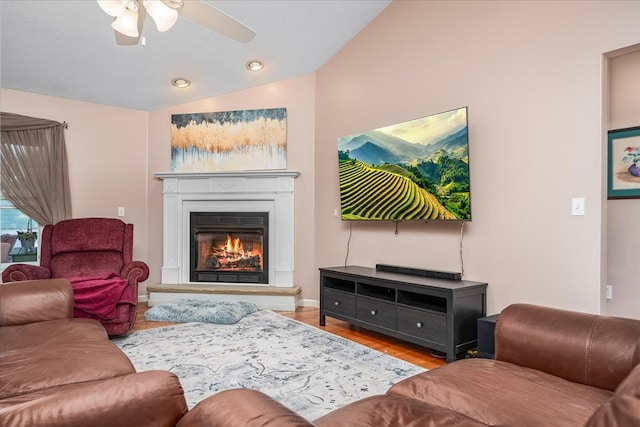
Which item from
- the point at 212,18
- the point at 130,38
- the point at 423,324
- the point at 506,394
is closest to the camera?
the point at 506,394

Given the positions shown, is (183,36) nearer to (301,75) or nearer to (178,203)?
(301,75)

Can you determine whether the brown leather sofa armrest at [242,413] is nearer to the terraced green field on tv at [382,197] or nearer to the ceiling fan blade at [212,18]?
the ceiling fan blade at [212,18]

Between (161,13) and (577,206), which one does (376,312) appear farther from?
(161,13)

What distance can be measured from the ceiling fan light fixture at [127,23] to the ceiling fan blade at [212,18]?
0.24 m

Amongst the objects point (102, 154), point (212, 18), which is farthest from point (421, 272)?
point (102, 154)

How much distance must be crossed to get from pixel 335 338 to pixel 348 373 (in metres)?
0.83

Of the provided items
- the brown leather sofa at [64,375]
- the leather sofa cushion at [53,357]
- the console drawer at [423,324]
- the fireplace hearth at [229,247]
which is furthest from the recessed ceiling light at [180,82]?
the console drawer at [423,324]

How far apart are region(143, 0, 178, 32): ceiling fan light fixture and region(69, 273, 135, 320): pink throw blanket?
2.15 meters

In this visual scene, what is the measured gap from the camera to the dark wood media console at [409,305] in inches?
110

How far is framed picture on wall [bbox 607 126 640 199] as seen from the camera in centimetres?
297

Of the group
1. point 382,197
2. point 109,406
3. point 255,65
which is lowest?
point 109,406

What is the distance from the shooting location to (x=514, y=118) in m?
2.88

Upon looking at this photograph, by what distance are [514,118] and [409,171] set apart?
94 centimetres

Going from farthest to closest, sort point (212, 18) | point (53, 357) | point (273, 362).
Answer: point (273, 362)
point (212, 18)
point (53, 357)
